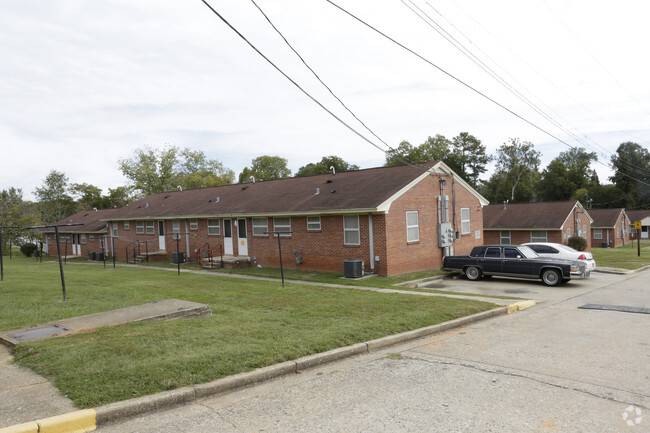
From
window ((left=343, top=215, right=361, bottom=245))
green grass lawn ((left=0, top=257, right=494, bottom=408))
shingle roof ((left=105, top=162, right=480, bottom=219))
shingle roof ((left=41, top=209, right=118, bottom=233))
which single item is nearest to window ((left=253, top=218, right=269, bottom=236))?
shingle roof ((left=105, top=162, right=480, bottom=219))

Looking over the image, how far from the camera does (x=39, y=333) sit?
308 inches

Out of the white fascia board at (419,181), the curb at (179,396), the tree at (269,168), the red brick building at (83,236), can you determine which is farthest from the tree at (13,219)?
the tree at (269,168)

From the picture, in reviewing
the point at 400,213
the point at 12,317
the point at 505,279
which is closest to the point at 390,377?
the point at 12,317

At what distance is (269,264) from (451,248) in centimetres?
926

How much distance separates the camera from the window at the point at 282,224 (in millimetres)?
22078

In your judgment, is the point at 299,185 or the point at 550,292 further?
the point at 299,185

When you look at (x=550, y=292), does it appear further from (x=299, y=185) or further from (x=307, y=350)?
(x=299, y=185)

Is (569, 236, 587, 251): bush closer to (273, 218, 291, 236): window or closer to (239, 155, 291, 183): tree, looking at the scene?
(273, 218, 291, 236): window

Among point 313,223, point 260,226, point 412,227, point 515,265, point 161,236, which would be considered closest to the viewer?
point 515,265

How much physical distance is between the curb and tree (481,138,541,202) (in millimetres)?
64583

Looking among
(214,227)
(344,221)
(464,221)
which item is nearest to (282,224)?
(344,221)

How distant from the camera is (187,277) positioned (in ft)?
63.3

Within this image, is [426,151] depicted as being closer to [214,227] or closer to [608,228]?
[608,228]

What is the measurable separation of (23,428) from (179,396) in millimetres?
1569
